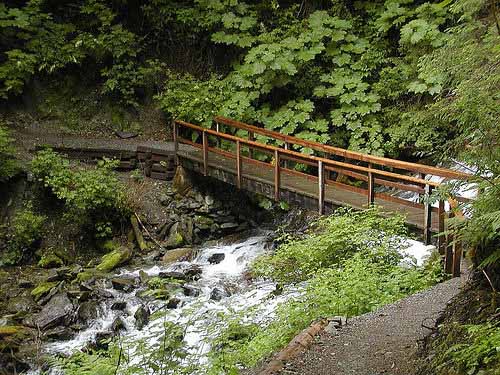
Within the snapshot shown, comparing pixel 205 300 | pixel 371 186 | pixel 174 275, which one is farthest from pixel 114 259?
pixel 371 186

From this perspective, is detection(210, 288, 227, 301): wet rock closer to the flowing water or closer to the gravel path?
the flowing water

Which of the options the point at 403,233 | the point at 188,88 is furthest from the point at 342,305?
the point at 188,88

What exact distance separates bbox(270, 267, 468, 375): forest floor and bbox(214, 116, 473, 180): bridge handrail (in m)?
1.44

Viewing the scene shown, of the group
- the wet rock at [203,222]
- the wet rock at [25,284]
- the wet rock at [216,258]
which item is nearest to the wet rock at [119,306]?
the wet rock at [25,284]

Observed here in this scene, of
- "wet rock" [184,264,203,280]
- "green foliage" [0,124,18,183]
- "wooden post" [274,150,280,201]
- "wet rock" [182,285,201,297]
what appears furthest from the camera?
A: "green foliage" [0,124,18,183]

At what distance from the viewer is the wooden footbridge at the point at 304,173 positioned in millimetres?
8148

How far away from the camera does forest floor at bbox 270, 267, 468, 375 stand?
14.4 feet

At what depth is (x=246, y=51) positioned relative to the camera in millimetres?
15055

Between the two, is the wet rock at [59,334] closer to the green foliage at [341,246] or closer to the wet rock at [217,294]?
the wet rock at [217,294]

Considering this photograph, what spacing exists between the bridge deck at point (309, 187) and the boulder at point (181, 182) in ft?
1.22

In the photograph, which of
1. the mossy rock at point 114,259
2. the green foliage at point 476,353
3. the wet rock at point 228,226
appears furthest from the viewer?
the wet rock at point 228,226

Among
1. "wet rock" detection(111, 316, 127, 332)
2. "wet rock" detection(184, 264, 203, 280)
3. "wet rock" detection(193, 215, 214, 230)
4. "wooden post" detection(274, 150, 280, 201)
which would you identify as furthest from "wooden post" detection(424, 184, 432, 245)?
"wet rock" detection(193, 215, 214, 230)

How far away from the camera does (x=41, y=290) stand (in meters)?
9.52

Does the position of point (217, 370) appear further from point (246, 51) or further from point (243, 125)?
point (246, 51)
